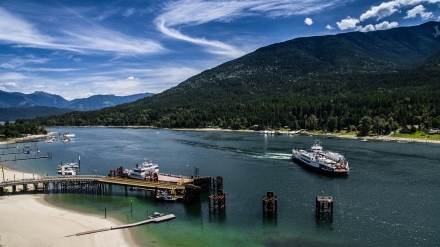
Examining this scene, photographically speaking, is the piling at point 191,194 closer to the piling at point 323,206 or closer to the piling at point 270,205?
the piling at point 270,205

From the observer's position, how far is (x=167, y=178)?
8006 centimetres

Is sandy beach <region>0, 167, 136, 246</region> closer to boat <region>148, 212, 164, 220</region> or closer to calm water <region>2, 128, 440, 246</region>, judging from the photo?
calm water <region>2, 128, 440, 246</region>

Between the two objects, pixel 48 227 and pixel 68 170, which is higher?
pixel 68 170

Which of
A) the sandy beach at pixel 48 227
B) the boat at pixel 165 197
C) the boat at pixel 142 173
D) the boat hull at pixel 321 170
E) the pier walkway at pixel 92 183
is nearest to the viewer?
the sandy beach at pixel 48 227

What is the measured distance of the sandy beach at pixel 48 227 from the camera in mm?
48875

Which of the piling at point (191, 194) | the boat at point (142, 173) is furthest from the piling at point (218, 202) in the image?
the boat at point (142, 173)

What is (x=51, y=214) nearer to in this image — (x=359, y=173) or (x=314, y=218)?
(x=314, y=218)

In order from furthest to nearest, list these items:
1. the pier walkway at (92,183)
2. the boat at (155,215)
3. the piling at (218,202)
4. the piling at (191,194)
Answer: the pier walkway at (92,183) < the piling at (191,194) < the piling at (218,202) < the boat at (155,215)

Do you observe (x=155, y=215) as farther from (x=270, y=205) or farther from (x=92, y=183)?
(x=92, y=183)

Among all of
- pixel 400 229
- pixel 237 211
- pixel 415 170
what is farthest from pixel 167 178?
pixel 415 170

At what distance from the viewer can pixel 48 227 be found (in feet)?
180

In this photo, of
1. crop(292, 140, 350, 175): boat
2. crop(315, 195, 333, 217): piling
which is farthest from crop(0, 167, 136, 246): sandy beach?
crop(292, 140, 350, 175): boat

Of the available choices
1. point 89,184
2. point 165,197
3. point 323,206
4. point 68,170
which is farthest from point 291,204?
point 68,170

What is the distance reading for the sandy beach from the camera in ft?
160
